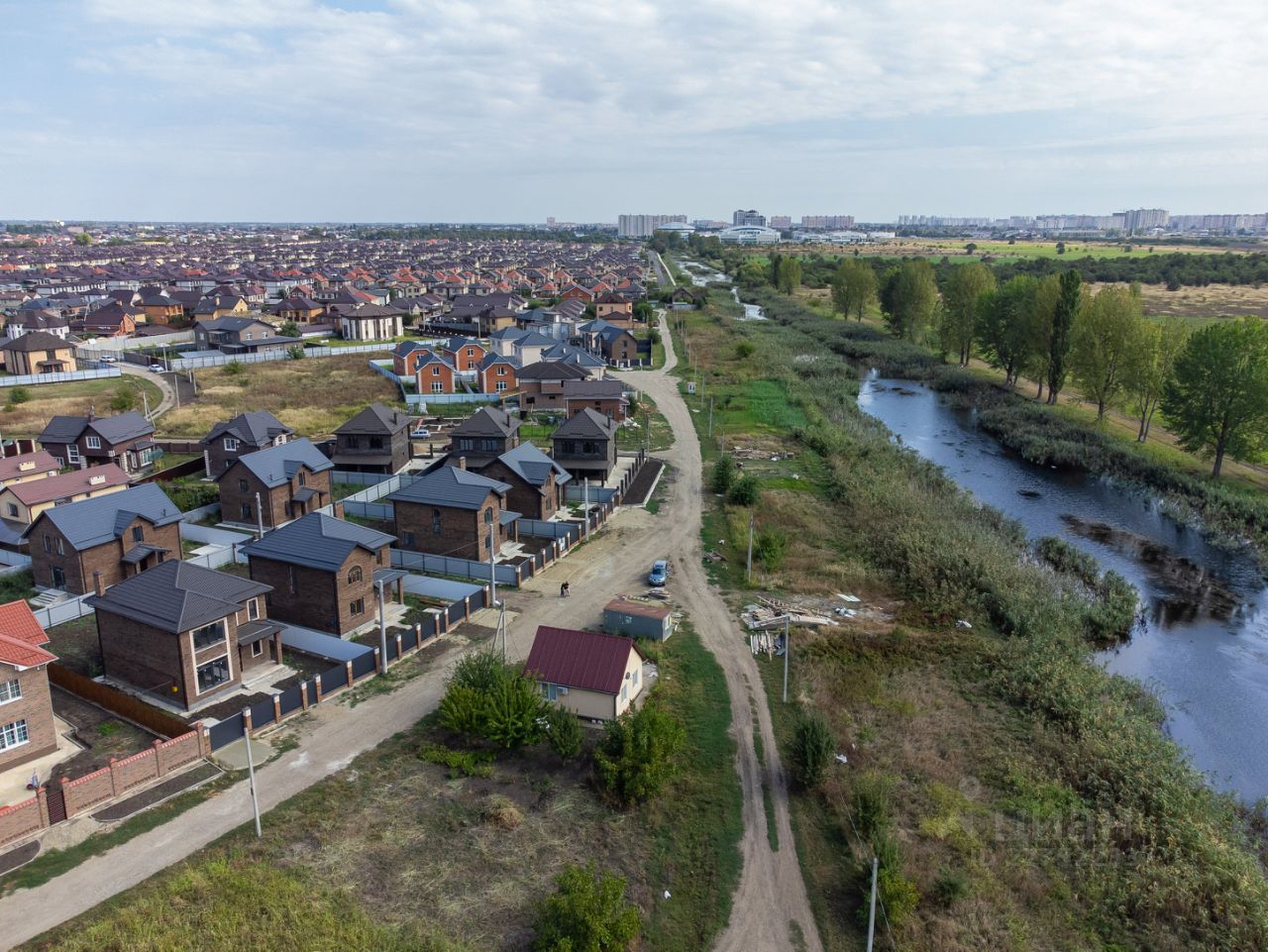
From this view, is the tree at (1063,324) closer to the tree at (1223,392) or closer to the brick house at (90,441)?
the tree at (1223,392)

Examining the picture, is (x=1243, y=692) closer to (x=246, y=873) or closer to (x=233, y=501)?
(x=246, y=873)

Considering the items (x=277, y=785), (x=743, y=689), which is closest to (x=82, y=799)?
(x=277, y=785)

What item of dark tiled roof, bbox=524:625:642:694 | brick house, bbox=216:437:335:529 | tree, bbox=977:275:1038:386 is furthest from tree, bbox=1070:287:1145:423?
brick house, bbox=216:437:335:529

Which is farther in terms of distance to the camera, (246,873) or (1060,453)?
(1060,453)

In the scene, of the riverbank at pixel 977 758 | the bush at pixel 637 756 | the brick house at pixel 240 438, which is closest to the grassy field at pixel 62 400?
the brick house at pixel 240 438

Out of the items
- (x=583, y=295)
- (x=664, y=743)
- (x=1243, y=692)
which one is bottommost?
(x=1243, y=692)

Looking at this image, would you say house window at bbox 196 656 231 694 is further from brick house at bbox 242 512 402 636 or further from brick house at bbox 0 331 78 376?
brick house at bbox 0 331 78 376

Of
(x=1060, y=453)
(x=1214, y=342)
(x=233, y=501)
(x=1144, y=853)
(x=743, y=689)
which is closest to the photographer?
(x=1144, y=853)
